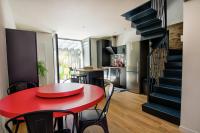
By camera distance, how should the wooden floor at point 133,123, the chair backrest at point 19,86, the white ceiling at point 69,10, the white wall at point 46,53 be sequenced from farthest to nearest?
the white wall at point 46,53 < the white ceiling at point 69,10 < the chair backrest at point 19,86 < the wooden floor at point 133,123

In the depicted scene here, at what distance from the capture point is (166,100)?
9.24ft

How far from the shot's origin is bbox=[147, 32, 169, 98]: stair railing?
3346 mm

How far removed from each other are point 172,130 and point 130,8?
2884mm

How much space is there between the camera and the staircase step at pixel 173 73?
3.10m

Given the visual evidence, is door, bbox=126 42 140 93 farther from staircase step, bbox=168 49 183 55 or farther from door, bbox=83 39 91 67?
door, bbox=83 39 91 67

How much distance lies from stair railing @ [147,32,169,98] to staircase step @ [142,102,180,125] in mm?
439

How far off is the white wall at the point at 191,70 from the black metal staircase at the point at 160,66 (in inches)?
12.0

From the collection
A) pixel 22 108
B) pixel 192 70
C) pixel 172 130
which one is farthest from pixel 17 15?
pixel 172 130

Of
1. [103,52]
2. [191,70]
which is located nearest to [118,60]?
[103,52]

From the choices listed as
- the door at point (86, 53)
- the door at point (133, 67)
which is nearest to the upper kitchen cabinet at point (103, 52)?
the door at point (86, 53)

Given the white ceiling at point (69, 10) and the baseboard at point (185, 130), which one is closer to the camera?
the baseboard at point (185, 130)

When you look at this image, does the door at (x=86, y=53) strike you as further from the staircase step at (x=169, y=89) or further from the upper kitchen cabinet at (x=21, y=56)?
the staircase step at (x=169, y=89)

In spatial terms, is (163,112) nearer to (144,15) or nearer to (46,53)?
(144,15)

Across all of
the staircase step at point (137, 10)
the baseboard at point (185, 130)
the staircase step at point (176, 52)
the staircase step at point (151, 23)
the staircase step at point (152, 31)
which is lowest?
the baseboard at point (185, 130)
